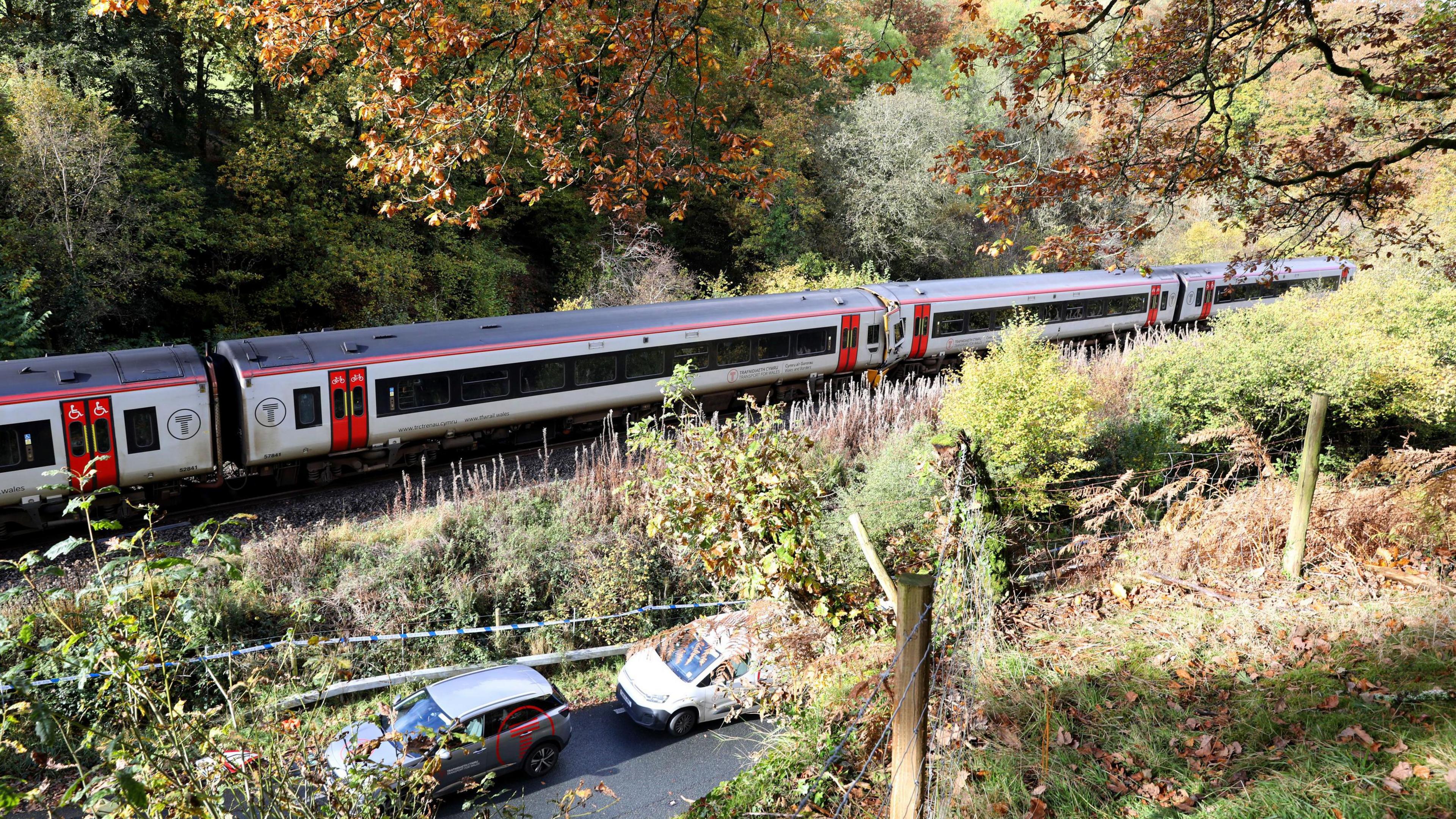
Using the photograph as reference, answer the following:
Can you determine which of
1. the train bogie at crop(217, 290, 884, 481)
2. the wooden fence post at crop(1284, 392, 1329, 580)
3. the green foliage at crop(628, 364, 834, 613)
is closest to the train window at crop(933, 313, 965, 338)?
the train bogie at crop(217, 290, 884, 481)

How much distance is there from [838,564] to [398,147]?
5293 mm

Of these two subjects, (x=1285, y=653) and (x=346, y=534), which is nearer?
(x=1285, y=653)

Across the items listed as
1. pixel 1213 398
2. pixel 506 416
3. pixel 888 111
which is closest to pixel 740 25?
pixel 888 111

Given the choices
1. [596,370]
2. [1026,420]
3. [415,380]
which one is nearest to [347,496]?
[415,380]

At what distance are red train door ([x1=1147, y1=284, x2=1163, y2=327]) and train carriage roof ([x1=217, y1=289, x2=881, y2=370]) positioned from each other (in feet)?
30.3

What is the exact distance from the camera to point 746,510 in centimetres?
495

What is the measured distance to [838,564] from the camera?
798 centimetres

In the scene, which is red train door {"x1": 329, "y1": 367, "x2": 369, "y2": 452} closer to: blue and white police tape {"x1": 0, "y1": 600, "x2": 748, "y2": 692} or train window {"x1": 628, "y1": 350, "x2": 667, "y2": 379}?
blue and white police tape {"x1": 0, "y1": 600, "x2": 748, "y2": 692}

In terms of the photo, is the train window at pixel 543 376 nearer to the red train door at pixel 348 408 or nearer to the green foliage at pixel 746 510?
the red train door at pixel 348 408

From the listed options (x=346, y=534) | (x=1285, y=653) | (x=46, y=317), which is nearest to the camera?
(x=1285, y=653)

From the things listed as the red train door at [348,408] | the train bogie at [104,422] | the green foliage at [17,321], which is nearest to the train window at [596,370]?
the red train door at [348,408]

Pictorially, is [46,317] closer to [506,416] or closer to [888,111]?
[506,416]

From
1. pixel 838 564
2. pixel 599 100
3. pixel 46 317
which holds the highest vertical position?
pixel 599 100

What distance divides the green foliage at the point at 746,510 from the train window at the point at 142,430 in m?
8.45
